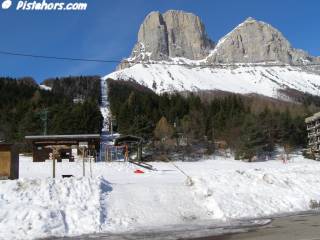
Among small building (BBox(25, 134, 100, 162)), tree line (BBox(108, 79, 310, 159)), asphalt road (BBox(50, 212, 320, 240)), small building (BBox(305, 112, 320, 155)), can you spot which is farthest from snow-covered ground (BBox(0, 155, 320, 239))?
small building (BBox(305, 112, 320, 155))

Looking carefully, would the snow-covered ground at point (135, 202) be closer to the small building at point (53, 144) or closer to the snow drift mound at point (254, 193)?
the snow drift mound at point (254, 193)

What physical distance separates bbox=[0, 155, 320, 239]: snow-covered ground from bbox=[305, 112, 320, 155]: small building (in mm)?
54360

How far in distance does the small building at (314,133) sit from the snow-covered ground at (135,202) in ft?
178

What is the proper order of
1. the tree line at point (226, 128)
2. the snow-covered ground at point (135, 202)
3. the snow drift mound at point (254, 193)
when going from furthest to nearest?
the tree line at point (226, 128) < the snow drift mound at point (254, 193) < the snow-covered ground at point (135, 202)

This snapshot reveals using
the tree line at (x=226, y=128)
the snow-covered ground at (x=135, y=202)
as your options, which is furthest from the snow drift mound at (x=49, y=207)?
the tree line at (x=226, y=128)

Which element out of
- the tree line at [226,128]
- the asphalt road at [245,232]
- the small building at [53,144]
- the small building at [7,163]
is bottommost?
the asphalt road at [245,232]

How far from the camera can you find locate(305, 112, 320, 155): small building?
250 ft

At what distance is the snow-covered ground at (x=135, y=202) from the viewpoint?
Result: 16391 millimetres

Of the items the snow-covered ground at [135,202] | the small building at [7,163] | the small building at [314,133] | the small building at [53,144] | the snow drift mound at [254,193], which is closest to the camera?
the snow-covered ground at [135,202]

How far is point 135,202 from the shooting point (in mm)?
19688

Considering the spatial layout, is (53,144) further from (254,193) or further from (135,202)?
(254,193)

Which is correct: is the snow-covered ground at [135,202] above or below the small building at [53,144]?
below

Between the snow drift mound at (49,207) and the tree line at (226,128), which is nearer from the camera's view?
the snow drift mound at (49,207)

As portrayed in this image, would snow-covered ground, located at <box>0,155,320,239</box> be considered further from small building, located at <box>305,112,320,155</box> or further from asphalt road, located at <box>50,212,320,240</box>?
small building, located at <box>305,112,320,155</box>
